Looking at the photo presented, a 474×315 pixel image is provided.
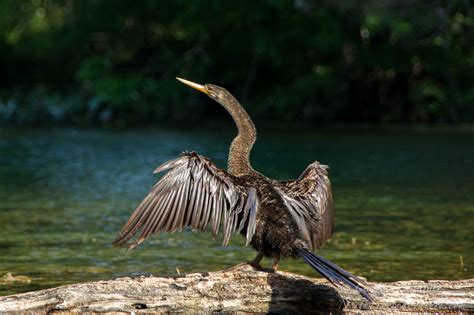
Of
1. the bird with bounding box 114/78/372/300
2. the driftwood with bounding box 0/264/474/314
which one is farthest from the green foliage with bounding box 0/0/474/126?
the driftwood with bounding box 0/264/474/314

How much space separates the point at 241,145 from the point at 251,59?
26.3 meters

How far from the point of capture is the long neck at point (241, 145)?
7.64 metres

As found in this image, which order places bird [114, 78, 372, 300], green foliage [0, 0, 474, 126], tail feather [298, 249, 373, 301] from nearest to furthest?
tail feather [298, 249, 373, 301] < bird [114, 78, 372, 300] < green foliage [0, 0, 474, 126]

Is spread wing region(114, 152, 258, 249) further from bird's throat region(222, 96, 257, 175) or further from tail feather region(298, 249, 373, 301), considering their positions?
bird's throat region(222, 96, 257, 175)

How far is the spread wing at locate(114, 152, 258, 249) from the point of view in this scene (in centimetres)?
676

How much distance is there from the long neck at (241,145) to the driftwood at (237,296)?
978mm

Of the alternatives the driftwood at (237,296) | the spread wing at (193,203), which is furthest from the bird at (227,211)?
the driftwood at (237,296)

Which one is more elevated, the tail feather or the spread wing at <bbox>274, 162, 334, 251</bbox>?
the spread wing at <bbox>274, 162, 334, 251</bbox>

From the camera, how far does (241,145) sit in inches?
305

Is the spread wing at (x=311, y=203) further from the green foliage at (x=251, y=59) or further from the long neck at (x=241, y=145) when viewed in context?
the green foliage at (x=251, y=59)

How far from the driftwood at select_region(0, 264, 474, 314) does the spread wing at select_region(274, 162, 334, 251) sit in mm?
374

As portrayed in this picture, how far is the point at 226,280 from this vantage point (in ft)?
21.9

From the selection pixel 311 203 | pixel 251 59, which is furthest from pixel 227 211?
pixel 251 59

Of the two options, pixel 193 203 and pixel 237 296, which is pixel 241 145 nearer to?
pixel 193 203
